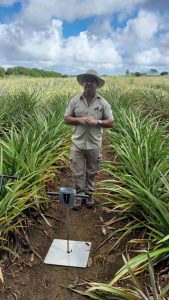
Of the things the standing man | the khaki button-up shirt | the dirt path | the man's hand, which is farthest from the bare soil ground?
the man's hand

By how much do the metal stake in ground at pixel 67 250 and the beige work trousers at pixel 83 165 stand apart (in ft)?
3.47

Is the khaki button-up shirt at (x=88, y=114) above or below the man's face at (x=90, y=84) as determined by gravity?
below

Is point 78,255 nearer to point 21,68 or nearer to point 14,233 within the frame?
point 14,233

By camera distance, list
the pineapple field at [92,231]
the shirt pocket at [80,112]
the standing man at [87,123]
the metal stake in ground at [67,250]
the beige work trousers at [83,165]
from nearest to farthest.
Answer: the pineapple field at [92,231] → the metal stake in ground at [67,250] → the standing man at [87,123] → the shirt pocket at [80,112] → the beige work trousers at [83,165]

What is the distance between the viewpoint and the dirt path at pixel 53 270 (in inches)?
157

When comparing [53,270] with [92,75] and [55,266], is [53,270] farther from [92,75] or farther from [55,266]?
[92,75]

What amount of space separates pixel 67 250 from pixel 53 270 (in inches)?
14.0

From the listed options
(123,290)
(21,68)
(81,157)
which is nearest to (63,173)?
(81,157)

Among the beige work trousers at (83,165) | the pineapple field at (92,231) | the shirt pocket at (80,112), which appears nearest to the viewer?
the pineapple field at (92,231)

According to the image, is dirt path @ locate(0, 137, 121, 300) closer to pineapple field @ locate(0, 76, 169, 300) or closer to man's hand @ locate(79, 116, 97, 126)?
pineapple field @ locate(0, 76, 169, 300)

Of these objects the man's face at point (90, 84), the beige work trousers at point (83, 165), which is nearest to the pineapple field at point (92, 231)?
the beige work trousers at point (83, 165)

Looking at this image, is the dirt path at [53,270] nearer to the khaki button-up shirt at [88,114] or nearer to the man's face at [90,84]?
the khaki button-up shirt at [88,114]

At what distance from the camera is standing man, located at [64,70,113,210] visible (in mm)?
5301

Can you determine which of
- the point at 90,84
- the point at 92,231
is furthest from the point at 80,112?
the point at 92,231
